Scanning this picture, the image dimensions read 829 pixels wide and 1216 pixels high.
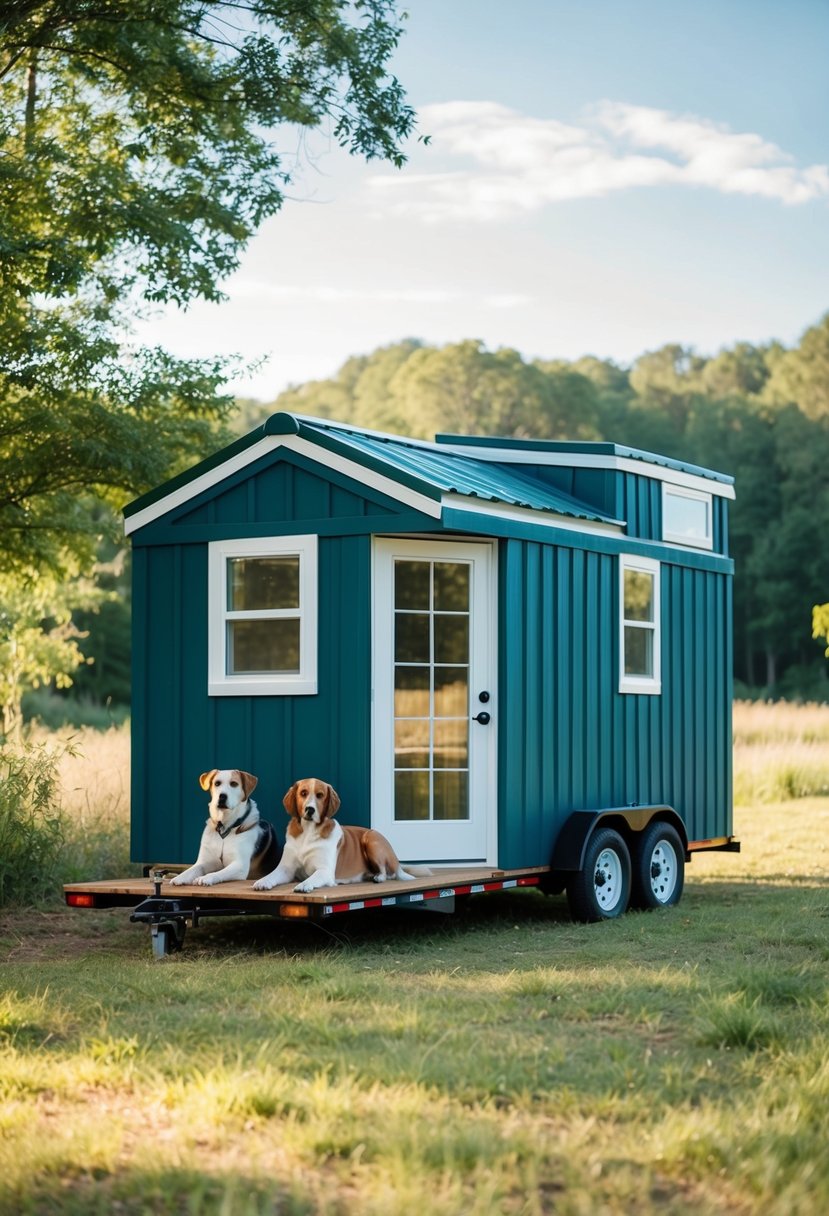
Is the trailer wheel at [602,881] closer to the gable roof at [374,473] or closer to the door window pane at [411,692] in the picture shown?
the door window pane at [411,692]

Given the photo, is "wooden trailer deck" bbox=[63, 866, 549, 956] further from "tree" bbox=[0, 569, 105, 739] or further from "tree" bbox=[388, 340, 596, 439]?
"tree" bbox=[388, 340, 596, 439]

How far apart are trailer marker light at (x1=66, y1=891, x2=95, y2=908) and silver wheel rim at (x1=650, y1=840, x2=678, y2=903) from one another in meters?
4.13

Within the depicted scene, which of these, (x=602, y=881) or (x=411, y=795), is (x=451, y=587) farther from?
(x=602, y=881)

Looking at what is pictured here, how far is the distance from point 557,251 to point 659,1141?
44931mm

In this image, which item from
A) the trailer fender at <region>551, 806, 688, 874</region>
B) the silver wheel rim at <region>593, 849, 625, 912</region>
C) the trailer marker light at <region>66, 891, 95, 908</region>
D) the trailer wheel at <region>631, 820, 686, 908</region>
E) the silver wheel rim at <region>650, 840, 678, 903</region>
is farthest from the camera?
the silver wheel rim at <region>650, 840, 678, 903</region>

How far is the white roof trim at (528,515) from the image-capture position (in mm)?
9031

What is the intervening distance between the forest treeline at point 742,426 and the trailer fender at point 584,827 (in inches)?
1472

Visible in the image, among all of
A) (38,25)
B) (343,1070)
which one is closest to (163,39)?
(38,25)

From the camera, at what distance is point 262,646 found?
9.57 m

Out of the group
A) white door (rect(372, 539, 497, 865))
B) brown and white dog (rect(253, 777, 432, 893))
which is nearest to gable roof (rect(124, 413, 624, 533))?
white door (rect(372, 539, 497, 865))

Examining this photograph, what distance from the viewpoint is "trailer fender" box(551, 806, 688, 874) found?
32.1 ft

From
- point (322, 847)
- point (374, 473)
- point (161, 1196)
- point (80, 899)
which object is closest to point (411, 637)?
point (374, 473)

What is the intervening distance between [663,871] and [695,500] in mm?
3280

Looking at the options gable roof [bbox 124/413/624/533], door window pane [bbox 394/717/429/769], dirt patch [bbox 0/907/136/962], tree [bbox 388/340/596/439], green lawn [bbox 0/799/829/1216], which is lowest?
dirt patch [bbox 0/907/136/962]
